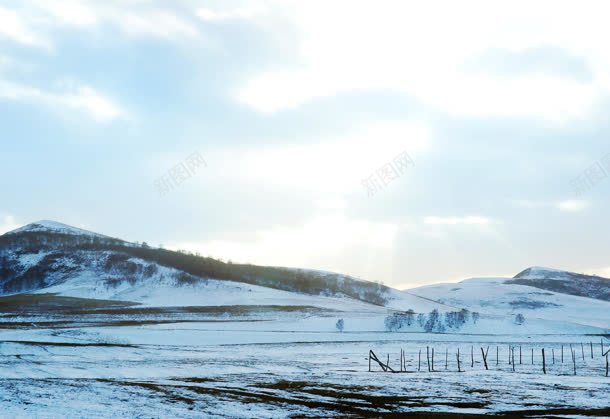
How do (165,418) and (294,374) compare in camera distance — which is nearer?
(165,418)

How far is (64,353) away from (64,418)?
131 ft

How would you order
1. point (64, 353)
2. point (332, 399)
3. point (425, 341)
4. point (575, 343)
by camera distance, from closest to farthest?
point (332, 399) → point (64, 353) → point (425, 341) → point (575, 343)

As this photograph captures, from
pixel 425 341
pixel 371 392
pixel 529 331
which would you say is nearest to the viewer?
pixel 371 392

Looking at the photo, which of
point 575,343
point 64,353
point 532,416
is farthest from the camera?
point 575,343

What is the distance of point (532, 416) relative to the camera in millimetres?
32625

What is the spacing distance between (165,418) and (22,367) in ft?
84.2

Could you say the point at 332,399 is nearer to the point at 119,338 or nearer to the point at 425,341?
the point at 119,338

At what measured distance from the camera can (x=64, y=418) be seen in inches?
1099

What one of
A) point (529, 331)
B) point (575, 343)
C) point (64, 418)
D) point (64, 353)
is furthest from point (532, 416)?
point (529, 331)

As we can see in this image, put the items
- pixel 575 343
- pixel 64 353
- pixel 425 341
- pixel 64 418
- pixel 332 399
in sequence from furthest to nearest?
1. pixel 575 343
2. pixel 425 341
3. pixel 64 353
4. pixel 332 399
5. pixel 64 418

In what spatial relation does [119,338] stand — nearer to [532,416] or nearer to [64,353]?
[64,353]

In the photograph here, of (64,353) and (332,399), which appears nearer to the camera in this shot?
(332,399)

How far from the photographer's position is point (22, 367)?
50.1 meters

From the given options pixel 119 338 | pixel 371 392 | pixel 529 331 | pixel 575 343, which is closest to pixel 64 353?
pixel 119 338
